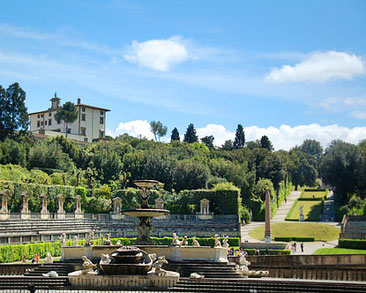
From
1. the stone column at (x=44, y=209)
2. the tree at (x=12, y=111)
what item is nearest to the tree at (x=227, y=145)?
the tree at (x=12, y=111)

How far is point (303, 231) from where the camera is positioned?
218 ft

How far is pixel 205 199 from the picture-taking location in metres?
71.6

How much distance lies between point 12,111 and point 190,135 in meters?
52.0

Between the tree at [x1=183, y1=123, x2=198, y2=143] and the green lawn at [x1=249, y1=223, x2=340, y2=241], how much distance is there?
61.8 m

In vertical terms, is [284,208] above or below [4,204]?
below

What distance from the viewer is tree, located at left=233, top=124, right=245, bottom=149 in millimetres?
137125

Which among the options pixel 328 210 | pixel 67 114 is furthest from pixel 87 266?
pixel 67 114

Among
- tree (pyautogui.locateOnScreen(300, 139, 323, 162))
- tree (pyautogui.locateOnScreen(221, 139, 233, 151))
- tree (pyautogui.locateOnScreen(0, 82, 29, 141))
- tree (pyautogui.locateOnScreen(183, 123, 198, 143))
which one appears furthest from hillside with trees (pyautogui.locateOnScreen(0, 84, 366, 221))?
tree (pyautogui.locateOnScreen(300, 139, 323, 162))

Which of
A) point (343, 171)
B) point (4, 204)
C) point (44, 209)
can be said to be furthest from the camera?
point (343, 171)

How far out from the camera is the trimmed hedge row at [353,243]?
5419cm

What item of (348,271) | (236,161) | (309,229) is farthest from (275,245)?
(236,161)

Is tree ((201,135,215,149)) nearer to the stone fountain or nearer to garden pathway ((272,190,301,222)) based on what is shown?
garden pathway ((272,190,301,222))

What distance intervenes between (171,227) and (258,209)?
Answer: 1911cm

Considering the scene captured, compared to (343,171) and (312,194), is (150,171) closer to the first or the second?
(343,171)
